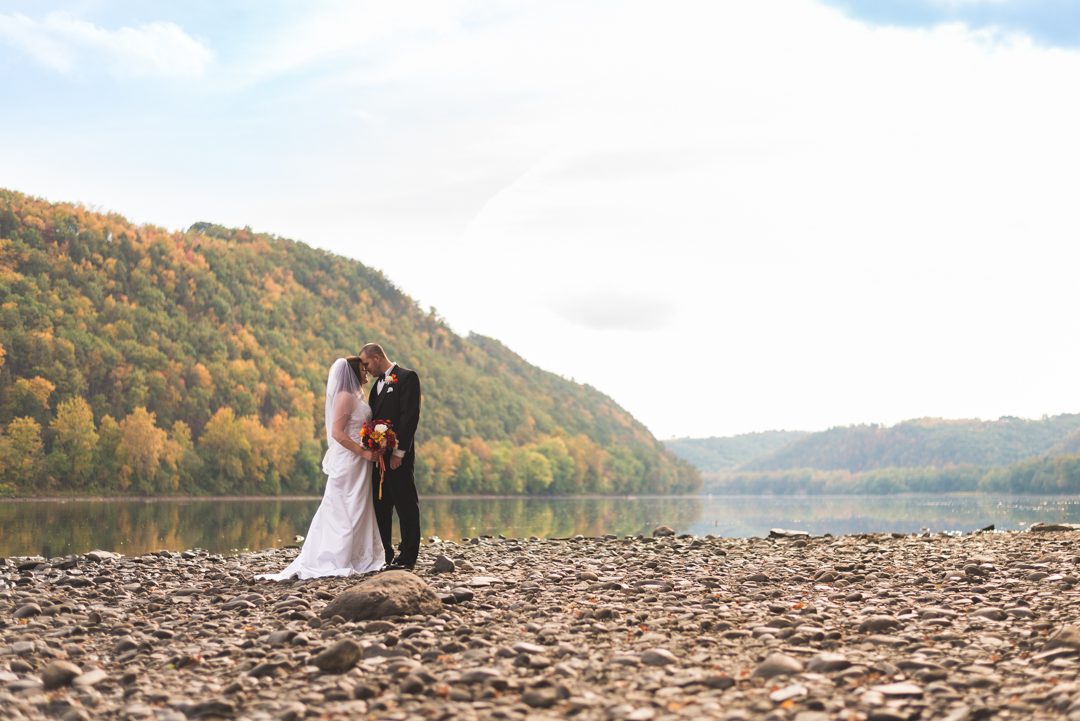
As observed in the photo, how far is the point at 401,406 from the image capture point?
15.6 meters

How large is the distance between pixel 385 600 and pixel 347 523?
4.70 meters

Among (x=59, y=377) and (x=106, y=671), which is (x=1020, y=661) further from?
(x=59, y=377)

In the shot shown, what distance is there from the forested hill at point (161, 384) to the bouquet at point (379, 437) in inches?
3434

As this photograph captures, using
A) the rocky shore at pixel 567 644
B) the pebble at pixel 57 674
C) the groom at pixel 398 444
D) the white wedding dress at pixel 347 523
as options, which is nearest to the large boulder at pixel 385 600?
the rocky shore at pixel 567 644

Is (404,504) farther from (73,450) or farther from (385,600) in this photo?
(73,450)

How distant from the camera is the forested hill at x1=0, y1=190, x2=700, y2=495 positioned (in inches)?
3967

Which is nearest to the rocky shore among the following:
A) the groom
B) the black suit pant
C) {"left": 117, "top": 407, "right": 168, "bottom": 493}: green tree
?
the black suit pant

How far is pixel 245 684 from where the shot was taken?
8523 millimetres

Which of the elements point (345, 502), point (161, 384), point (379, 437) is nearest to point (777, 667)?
point (379, 437)

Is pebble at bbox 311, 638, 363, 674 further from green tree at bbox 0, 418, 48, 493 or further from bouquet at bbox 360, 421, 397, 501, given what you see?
green tree at bbox 0, 418, 48, 493

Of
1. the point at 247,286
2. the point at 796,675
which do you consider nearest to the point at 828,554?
the point at 796,675

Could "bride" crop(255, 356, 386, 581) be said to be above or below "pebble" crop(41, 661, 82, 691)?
above

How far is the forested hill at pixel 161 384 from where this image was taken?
331ft

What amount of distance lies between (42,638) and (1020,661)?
980cm
